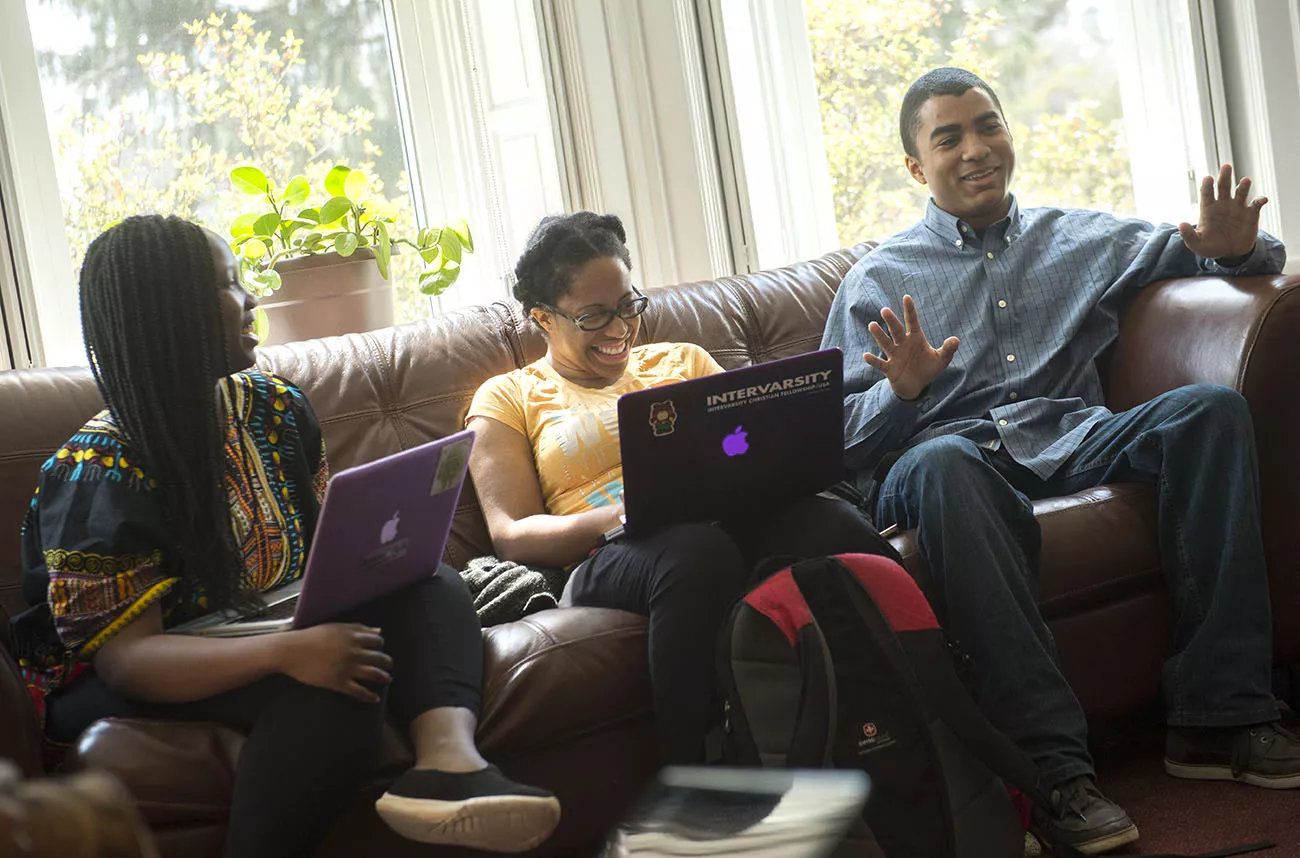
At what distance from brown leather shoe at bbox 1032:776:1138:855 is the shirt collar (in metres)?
1.07

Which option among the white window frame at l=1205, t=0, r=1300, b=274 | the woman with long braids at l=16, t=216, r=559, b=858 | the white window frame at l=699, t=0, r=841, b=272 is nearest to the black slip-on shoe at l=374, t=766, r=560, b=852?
the woman with long braids at l=16, t=216, r=559, b=858

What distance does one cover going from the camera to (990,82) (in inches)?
147

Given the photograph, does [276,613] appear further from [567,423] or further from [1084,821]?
[1084,821]

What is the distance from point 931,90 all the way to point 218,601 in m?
1.63

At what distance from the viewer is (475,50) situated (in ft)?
10.2

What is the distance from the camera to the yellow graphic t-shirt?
2092mm

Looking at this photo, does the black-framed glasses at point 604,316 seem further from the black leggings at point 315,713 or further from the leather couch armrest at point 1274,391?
the leather couch armrest at point 1274,391

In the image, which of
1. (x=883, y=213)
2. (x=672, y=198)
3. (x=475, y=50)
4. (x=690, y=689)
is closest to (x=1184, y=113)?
(x=883, y=213)

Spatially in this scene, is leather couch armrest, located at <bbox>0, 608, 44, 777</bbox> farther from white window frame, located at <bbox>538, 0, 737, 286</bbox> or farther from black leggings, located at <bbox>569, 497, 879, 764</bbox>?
white window frame, located at <bbox>538, 0, 737, 286</bbox>

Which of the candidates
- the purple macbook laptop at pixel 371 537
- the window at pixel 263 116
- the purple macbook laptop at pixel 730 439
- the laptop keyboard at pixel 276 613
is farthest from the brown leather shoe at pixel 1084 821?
the window at pixel 263 116

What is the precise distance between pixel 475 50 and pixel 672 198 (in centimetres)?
60

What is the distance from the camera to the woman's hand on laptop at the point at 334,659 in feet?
4.82

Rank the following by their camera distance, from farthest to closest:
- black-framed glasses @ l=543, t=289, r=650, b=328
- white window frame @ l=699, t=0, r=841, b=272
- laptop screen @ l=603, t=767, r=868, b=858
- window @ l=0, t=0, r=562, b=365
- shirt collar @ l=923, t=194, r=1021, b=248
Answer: white window frame @ l=699, t=0, r=841, b=272, window @ l=0, t=0, r=562, b=365, shirt collar @ l=923, t=194, r=1021, b=248, black-framed glasses @ l=543, t=289, r=650, b=328, laptop screen @ l=603, t=767, r=868, b=858

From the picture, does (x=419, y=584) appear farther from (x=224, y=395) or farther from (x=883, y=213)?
(x=883, y=213)
